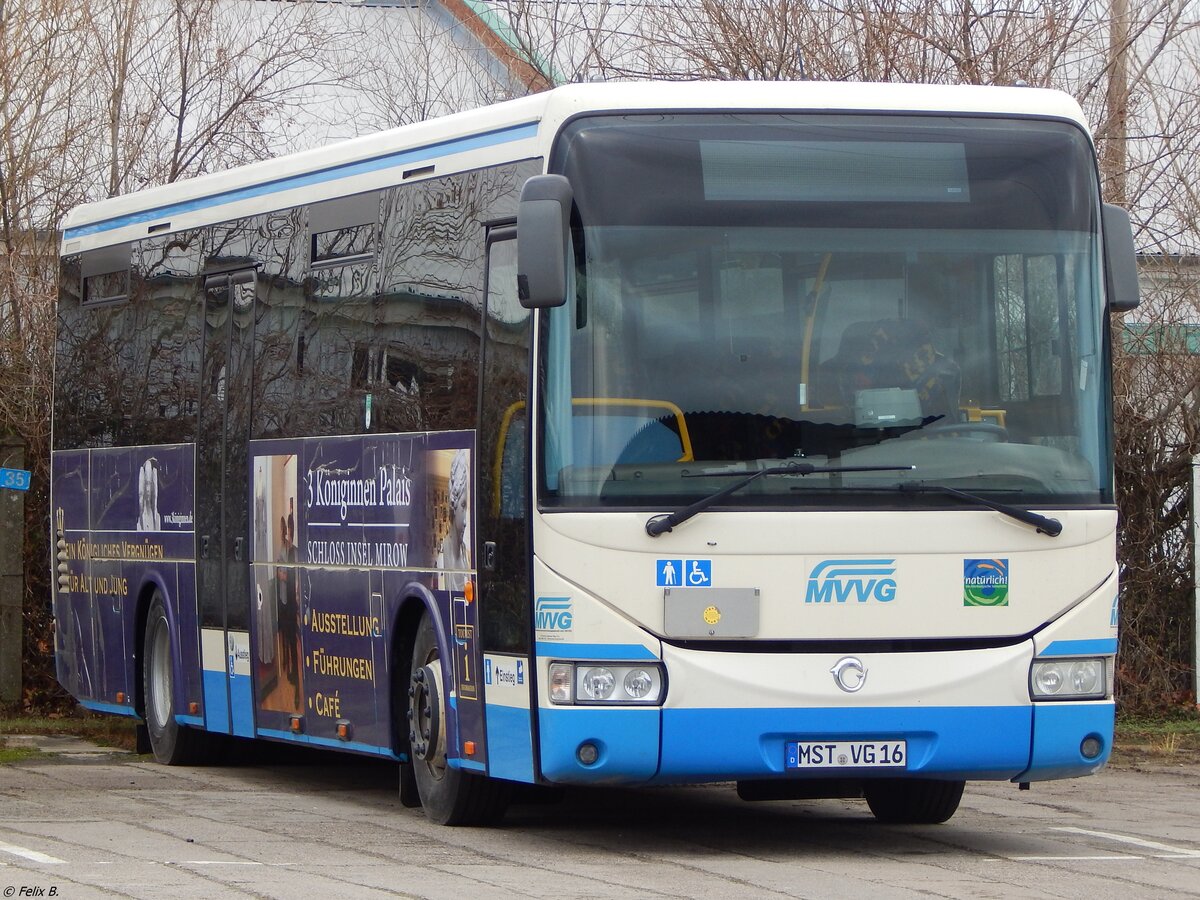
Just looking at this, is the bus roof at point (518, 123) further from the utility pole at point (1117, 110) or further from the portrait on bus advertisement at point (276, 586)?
the utility pole at point (1117, 110)

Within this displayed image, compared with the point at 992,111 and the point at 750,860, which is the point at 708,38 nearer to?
the point at 992,111

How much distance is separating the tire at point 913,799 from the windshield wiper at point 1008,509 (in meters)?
1.90

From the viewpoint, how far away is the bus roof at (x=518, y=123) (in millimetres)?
10195

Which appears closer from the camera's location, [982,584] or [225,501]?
[982,584]

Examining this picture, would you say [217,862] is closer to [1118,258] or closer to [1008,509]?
[1008,509]

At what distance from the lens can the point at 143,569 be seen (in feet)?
49.5

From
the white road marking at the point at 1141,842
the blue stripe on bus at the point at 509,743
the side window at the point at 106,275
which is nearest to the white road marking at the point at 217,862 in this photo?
the blue stripe on bus at the point at 509,743

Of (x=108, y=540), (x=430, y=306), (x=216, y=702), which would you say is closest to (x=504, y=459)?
(x=430, y=306)

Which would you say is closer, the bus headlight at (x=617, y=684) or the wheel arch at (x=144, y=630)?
the bus headlight at (x=617, y=684)

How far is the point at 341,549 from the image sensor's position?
12.2 m

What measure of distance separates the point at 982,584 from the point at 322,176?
460cm

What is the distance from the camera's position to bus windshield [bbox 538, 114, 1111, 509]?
32.4 ft

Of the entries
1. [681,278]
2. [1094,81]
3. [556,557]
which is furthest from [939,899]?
[1094,81]

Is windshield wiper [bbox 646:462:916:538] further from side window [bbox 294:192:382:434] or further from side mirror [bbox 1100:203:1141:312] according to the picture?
side window [bbox 294:192:382:434]
